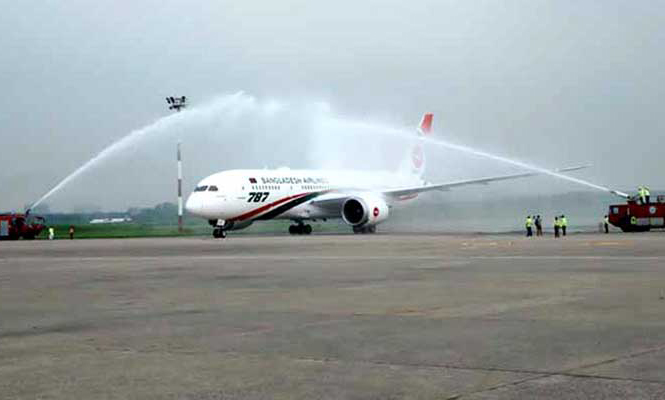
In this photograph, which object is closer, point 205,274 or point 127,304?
point 127,304

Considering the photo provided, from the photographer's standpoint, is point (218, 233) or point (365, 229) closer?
point (218, 233)

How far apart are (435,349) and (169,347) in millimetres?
3101

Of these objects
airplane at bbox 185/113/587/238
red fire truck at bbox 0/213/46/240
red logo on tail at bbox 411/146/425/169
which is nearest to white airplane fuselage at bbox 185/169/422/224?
airplane at bbox 185/113/587/238

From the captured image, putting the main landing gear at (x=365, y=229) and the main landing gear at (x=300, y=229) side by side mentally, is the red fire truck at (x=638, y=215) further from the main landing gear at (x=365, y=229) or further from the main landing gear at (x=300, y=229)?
the main landing gear at (x=300, y=229)

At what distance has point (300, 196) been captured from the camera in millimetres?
59625

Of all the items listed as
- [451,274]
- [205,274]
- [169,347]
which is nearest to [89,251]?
[205,274]

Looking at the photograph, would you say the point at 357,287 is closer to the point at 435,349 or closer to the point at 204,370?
the point at 435,349

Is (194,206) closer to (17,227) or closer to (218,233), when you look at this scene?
(218,233)

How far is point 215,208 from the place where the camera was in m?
53.6

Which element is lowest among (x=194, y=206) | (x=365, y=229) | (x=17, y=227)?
(x=365, y=229)

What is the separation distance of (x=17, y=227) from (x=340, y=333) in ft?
179

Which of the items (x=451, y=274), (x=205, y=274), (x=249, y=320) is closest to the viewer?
(x=249, y=320)

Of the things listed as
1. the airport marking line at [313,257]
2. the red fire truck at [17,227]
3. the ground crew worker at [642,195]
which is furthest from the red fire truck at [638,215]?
the red fire truck at [17,227]

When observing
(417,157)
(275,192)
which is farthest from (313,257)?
(417,157)
